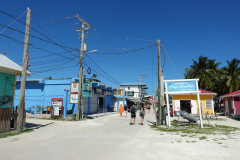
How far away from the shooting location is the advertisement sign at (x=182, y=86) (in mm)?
12523

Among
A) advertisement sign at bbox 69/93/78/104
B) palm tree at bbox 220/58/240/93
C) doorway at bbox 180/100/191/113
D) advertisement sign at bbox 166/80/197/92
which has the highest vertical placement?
palm tree at bbox 220/58/240/93

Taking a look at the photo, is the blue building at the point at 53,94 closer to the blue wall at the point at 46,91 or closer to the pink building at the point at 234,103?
the blue wall at the point at 46,91

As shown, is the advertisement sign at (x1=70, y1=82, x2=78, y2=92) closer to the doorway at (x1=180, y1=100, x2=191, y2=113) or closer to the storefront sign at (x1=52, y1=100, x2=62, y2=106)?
the storefront sign at (x1=52, y1=100, x2=62, y2=106)

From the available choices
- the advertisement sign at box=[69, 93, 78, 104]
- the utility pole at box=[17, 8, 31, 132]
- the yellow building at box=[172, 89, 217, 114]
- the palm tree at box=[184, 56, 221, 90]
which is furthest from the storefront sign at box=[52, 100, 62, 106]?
the palm tree at box=[184, 56, 221, 90]

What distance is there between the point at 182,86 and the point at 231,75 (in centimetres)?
2990

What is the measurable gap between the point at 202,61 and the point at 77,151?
121ft

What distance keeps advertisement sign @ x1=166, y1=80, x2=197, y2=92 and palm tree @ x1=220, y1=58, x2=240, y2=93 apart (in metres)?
27.2

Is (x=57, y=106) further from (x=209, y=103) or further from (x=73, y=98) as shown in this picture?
(x=209, y=103)

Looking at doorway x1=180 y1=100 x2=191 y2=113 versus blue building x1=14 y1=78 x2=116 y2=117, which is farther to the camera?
doorway x1=180 y1=100 x2=191 y2=113

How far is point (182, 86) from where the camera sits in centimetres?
1267

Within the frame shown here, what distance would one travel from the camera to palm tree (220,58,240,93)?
3422cm

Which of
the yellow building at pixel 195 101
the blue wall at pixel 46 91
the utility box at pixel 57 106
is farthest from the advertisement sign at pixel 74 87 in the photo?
the yellow building at pixel 195 101

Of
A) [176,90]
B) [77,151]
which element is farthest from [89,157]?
[176,90]

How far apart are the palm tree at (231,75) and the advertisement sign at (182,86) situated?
2724 cm
